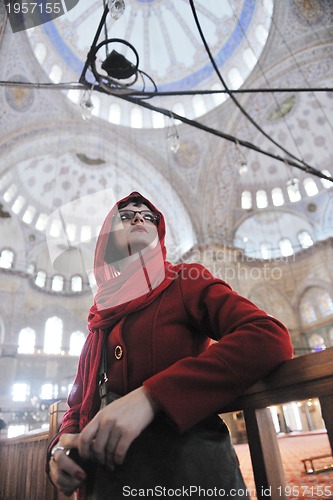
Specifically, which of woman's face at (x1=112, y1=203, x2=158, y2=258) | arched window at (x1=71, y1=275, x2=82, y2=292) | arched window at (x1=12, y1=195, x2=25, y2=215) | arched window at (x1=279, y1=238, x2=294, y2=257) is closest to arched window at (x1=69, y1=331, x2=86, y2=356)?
arched window at (x1=71, y1=275, x2=82, y2=292)

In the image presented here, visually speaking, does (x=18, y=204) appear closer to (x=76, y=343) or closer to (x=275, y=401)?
(x=76, y=343)

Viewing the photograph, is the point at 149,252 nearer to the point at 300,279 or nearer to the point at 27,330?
the point at 300,279

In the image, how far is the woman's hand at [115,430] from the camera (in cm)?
80

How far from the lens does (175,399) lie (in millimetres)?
851

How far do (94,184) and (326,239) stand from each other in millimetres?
13011

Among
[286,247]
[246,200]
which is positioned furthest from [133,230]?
[286,247]

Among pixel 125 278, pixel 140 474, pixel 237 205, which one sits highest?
pixel 237 205

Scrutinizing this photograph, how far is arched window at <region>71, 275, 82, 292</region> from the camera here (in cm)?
2167

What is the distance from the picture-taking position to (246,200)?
1725cm

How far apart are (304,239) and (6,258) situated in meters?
17.3

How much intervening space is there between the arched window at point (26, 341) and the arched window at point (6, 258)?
3897mm

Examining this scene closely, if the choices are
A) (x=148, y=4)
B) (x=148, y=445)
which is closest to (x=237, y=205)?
(x=148, y=4)

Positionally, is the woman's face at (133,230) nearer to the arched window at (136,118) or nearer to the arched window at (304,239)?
the arched window at (136,118)

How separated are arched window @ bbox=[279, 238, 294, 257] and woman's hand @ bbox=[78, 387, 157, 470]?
59.7 ft
